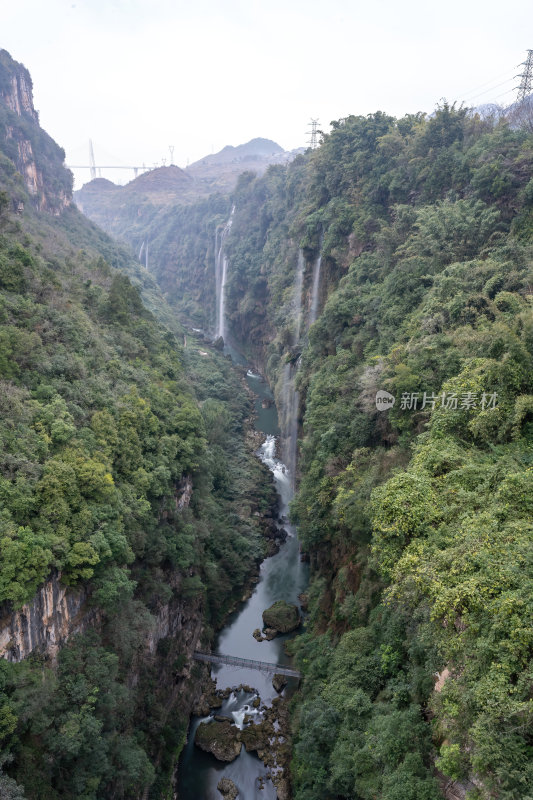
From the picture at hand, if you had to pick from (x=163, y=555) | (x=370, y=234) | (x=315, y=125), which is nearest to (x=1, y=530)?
(x=163, y=555)

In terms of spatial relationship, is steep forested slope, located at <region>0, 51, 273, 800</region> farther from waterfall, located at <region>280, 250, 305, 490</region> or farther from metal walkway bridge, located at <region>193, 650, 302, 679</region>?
waterfall, located at <region>280, 250, 305, 490</region>

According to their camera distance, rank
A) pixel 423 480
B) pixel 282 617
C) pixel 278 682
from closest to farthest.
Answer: pixel 423 480 < pixel 278 682 < pixel 282 617

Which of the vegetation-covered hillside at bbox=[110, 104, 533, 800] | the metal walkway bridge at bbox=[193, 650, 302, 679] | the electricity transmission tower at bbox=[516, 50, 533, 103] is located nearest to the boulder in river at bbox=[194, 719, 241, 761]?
the metal walkway bridge at bbox=[193, 650, 302, 679]

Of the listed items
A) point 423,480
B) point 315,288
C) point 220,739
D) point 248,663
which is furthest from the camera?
point 315,288

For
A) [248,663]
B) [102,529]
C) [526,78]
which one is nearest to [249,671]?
[248,663]

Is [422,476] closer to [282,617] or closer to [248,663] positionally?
[248,663]

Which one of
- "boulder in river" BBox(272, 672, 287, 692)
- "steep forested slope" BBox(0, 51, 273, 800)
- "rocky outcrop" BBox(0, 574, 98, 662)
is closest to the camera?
"rocky outcrop" BBox(0, 574, 98, 662)
